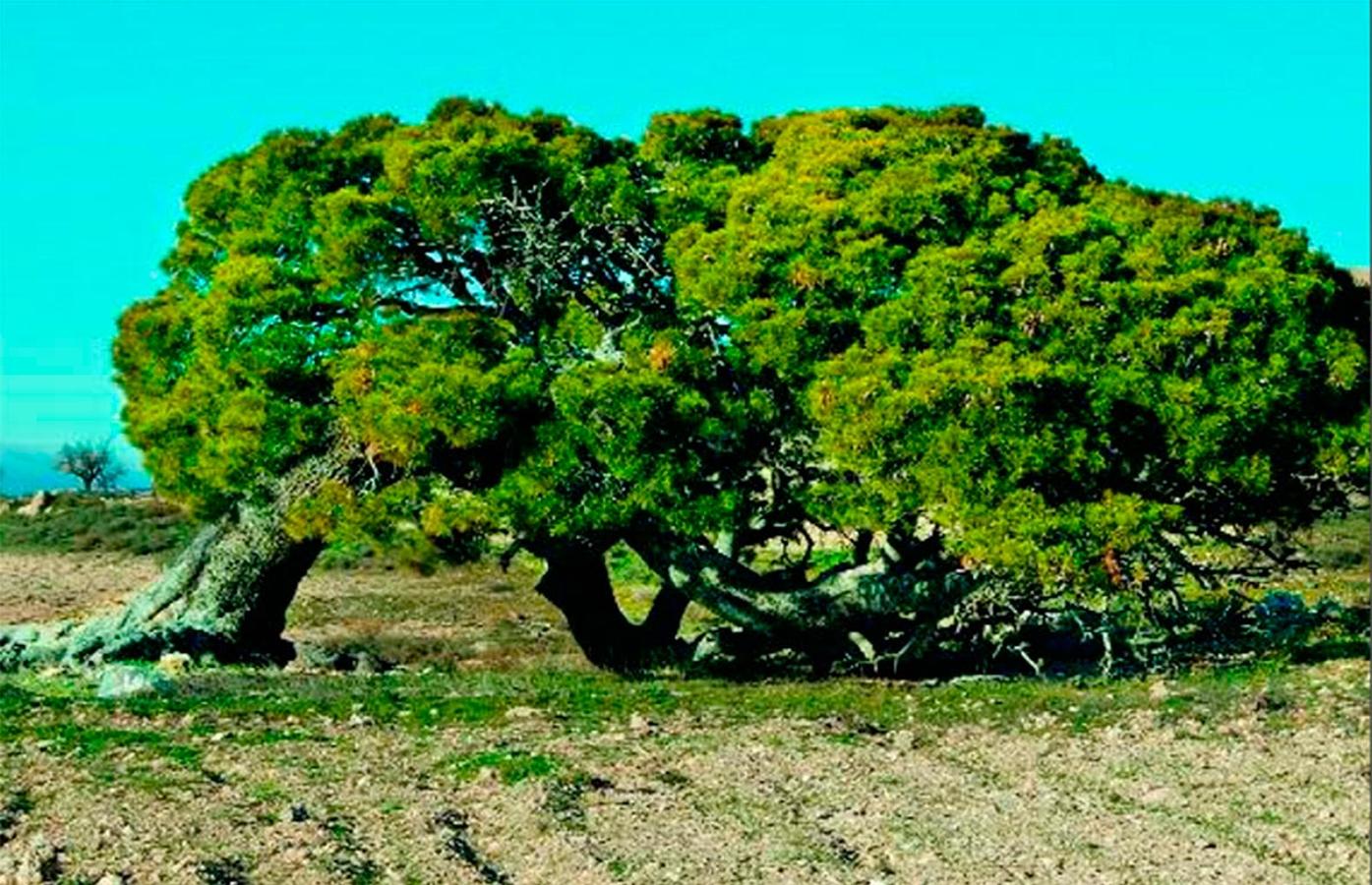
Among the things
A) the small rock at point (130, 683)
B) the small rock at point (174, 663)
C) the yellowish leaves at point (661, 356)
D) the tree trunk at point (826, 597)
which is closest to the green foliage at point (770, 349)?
the yellowish leaves at point (661, 356)

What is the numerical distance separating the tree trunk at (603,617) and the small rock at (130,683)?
651cm

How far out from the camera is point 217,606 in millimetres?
22672

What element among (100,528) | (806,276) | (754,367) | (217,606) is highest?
(806,276)

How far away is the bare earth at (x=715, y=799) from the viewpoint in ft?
32.6

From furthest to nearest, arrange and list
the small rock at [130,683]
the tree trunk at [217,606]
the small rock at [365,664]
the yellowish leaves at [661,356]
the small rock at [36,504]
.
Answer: the small rock at [36,504] → the small rock at [365,664] → the tree trunk at [217,606] → the yellowish leaves at [661,356] → the small rock at [130,683]

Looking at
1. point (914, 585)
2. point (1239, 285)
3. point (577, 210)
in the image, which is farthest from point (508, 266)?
point (1239, 285)

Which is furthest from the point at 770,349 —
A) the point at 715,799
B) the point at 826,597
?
the point at 715,799

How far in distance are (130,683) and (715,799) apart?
867cm

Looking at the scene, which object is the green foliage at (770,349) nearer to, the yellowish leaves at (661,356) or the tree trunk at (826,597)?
the yellowish leaves at (661,356)

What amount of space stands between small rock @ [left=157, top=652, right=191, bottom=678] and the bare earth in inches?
203

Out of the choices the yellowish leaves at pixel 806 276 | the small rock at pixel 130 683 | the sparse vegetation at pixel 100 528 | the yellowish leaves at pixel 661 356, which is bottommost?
the small rock at pixel 130 683

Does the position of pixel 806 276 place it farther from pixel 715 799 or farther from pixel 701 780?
pixel 715 799

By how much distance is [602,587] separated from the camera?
24016mm

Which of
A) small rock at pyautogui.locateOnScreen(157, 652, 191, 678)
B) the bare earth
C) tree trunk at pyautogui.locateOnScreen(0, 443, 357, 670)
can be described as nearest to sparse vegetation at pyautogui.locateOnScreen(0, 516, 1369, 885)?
the bare earth
